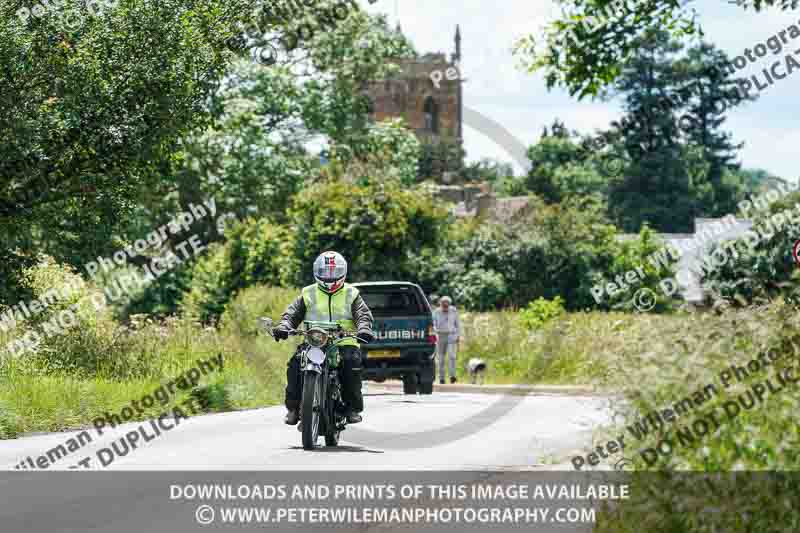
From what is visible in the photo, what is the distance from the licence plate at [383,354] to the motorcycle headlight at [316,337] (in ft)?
38.1

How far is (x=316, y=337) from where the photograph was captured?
1311 cm

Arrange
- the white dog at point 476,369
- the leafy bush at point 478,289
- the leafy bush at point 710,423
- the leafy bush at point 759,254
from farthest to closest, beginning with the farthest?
1. the leafy bush at point 478,289
2. the leafy bush at point 759,254
3. the white dog at point 476,369
4. the leafy bush at point 710,423

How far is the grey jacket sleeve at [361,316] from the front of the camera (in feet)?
43.8

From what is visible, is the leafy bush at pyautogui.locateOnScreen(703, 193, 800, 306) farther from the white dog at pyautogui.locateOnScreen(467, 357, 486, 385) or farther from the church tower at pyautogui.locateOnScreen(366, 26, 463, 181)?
the church tower at pyautogui.locateOnScreen(366, 26, 463, 181)

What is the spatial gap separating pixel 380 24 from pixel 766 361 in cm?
5197

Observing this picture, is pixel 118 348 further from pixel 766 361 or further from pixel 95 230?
pixel 766 361

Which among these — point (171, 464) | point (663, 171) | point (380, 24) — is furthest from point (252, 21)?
point (663, 171)

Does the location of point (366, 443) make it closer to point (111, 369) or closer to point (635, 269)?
point (111, 369)

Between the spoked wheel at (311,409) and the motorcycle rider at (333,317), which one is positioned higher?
the motorcycle rider at (333,317)

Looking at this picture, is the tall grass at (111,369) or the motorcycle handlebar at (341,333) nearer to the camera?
the motorcycle handlebar at (341,333)

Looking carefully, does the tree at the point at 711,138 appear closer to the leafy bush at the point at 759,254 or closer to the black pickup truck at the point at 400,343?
the leafy bush at the point at 759,254

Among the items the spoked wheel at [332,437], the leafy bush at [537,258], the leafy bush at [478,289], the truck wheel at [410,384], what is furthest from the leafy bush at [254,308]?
the leafy bush at [537,258]

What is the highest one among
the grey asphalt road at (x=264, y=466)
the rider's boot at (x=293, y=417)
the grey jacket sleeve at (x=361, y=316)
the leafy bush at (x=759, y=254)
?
the leafy bush at (x=759, y=254)

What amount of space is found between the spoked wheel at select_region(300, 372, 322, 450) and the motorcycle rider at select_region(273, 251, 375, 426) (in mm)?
202
